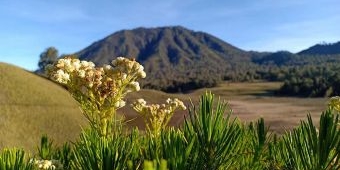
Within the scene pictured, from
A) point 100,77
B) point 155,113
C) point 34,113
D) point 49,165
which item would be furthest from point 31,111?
point 49,165

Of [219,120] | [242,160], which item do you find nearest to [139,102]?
[242,160]

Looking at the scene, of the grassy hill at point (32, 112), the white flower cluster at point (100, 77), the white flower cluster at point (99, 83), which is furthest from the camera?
the grassy hill at point (32, 112)

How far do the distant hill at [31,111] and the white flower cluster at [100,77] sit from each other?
3763cm

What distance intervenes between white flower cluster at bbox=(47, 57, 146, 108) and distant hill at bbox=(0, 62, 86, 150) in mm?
37633

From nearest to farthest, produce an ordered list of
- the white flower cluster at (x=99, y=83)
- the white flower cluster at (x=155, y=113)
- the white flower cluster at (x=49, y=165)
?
the white flower cluster at (x=49, y=165) → the white flower cluster at (x=99, y=83) → the white flower cluster at (x=155, y=113)

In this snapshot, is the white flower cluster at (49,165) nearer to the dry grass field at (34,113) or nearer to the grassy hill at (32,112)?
the grassy hill at (32,112)

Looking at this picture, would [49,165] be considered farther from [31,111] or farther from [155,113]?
[31,111]

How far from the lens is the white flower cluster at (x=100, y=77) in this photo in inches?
191

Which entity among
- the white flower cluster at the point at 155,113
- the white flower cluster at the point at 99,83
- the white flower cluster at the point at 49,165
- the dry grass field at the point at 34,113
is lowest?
the dry grass field at the point at 34,113

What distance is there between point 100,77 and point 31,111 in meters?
49.6

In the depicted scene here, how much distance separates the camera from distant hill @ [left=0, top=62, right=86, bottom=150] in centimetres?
4550

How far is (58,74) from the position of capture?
498cm

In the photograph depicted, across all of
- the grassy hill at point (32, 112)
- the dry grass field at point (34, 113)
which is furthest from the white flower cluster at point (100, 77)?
the dry grass field at point (34, 113)

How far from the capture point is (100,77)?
5035 mm
